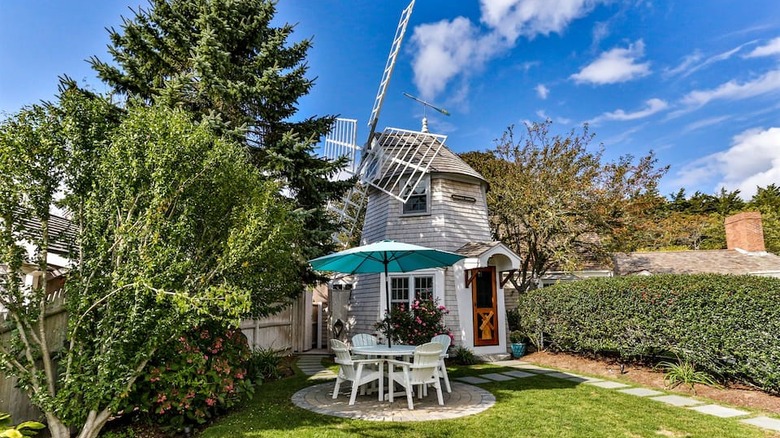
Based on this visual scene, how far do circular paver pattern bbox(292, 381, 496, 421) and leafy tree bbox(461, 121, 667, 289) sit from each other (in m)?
7.45

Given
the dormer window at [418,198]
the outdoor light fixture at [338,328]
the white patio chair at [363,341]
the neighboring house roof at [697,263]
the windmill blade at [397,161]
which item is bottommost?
the outdoor light fixture at [338,328]

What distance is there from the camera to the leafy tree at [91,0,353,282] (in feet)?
26.6

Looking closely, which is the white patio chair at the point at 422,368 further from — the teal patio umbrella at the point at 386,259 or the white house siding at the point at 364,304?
the white house siding at the point at 364,304

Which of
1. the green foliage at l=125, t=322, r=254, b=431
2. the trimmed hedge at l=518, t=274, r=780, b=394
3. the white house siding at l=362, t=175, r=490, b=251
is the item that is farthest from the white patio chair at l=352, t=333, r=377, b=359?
the trimmed hedge at l=518, t=274, r=780, b=394

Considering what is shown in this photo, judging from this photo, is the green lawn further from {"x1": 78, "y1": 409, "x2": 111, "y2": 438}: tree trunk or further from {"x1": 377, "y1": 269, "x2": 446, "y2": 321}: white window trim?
{"x1": 377, "y1": 269, "x2": 446, "y2": 321}: white window trim

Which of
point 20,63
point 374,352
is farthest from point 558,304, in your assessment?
point 20,63

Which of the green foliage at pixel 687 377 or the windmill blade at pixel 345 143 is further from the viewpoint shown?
the windmill blade at pixel 345 143

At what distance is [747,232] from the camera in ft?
53.8

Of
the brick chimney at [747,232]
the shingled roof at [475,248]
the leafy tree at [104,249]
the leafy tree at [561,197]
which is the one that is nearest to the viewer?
the leafy tree at [104,249]

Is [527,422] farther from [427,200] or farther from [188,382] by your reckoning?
[427,200]

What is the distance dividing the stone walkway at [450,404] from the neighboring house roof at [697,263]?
32.9 feet

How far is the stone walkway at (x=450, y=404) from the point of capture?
529 centimetres

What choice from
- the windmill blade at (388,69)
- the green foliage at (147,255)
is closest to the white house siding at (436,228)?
the windmill blade at (388,69)

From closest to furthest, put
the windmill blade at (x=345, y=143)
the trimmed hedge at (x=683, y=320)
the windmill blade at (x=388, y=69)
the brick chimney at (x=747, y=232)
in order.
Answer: the trimmed hedge at (x=683, y=320) < the windmill blade at (x=388, y=69) < the windmill blade at (x=345, y=143) < the brick chimney at (x=747, y=232)
